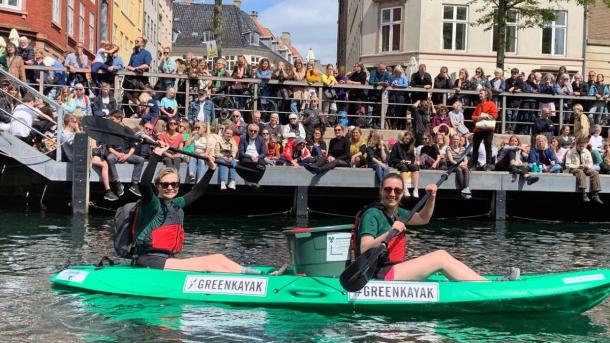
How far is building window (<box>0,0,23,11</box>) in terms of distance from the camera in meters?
30.0

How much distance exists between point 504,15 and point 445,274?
18311 mm

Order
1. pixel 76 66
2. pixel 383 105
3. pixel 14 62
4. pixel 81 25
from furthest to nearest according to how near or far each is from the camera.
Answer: pixel 81 25, pixel 383 105, pixel 76 66, pixel 14 62

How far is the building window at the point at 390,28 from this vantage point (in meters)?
37.0

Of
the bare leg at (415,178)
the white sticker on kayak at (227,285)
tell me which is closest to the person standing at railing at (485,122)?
the bare leg at (415,178)

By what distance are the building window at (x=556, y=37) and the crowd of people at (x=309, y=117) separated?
43.0ft

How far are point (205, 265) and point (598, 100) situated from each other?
1570 cm

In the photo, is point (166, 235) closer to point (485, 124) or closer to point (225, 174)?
point (225, 174)

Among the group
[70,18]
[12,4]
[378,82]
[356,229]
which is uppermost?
[70,18]

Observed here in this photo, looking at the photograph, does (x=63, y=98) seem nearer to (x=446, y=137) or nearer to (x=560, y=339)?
(x=446, y=137)

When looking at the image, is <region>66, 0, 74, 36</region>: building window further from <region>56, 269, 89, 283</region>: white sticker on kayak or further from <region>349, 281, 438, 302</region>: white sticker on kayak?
<region>349, 281, 438, 302</region>: white sticker on kayak

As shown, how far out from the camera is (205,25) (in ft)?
325

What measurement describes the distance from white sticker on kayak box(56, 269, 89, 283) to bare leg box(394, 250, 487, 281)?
3450 mm

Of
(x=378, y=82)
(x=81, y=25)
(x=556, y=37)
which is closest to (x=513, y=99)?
(x=378, y=82)

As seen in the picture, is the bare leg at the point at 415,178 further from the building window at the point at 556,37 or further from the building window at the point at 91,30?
the building window at the point at 91,30
